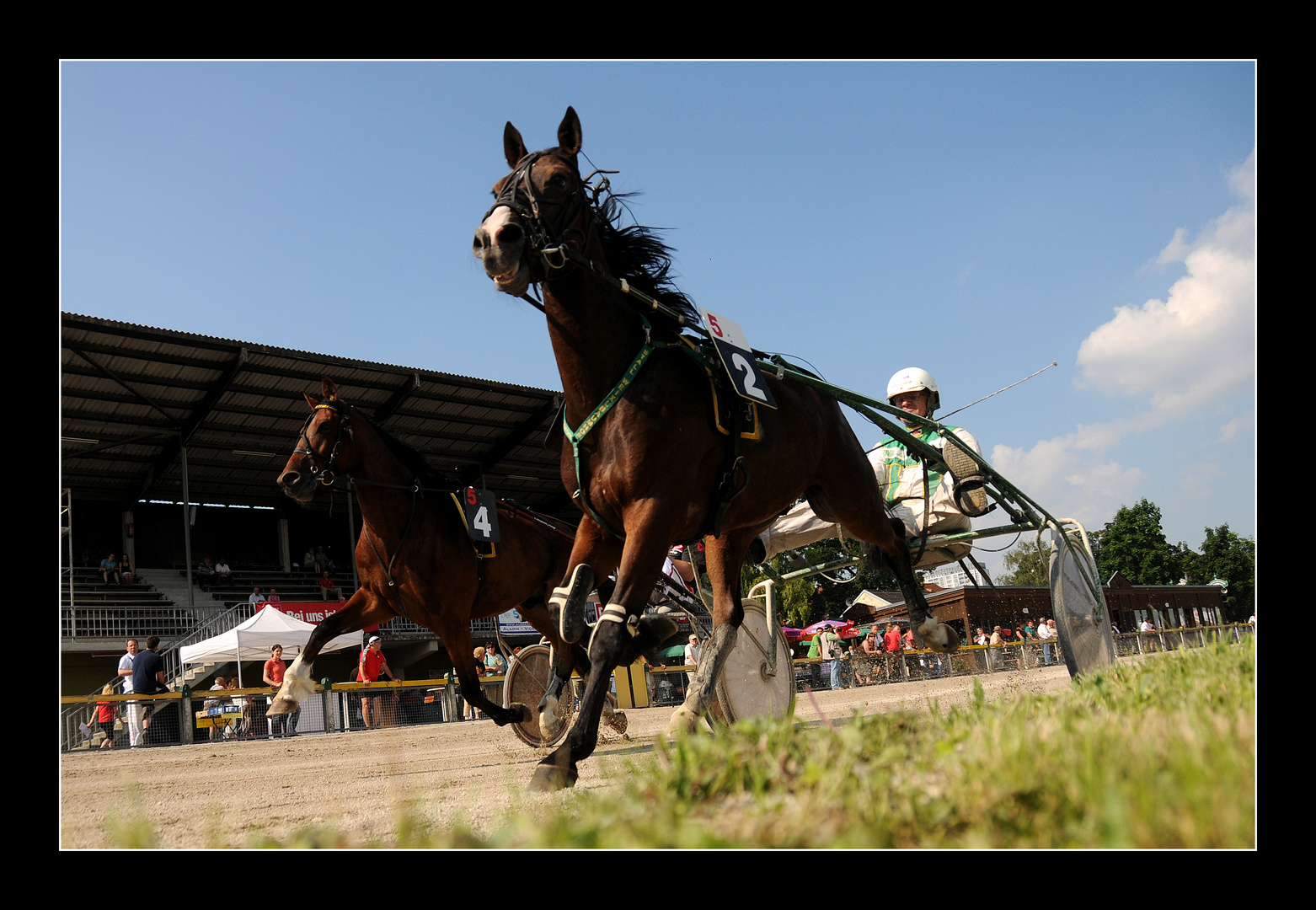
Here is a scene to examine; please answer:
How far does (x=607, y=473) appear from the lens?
3.61 metres

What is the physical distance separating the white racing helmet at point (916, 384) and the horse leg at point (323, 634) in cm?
417

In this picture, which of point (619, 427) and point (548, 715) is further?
point (548, 715)

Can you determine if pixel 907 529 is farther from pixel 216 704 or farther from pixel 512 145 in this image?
pixel 216 704

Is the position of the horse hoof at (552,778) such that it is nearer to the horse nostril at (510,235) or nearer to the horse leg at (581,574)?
the horse leg at (581,574)

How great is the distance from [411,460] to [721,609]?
12.8 ft

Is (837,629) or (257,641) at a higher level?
(257,641)

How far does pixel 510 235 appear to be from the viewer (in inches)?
133

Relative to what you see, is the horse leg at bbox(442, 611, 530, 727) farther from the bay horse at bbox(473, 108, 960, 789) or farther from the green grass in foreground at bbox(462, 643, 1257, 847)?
the green grass in foreground at bbox(462, 643, 1257, 847)

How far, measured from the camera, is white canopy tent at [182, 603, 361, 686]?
17312 millimetres

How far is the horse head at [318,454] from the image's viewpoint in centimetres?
702

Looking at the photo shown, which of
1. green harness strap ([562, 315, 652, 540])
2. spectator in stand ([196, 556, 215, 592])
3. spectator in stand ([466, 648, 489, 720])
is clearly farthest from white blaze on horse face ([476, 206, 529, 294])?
spectator in stand ([196, 556, 215, 592])

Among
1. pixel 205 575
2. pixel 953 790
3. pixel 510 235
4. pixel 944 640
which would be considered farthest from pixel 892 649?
pixel 205 575

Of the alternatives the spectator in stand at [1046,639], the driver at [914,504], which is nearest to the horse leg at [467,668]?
the driver at [914,504]
